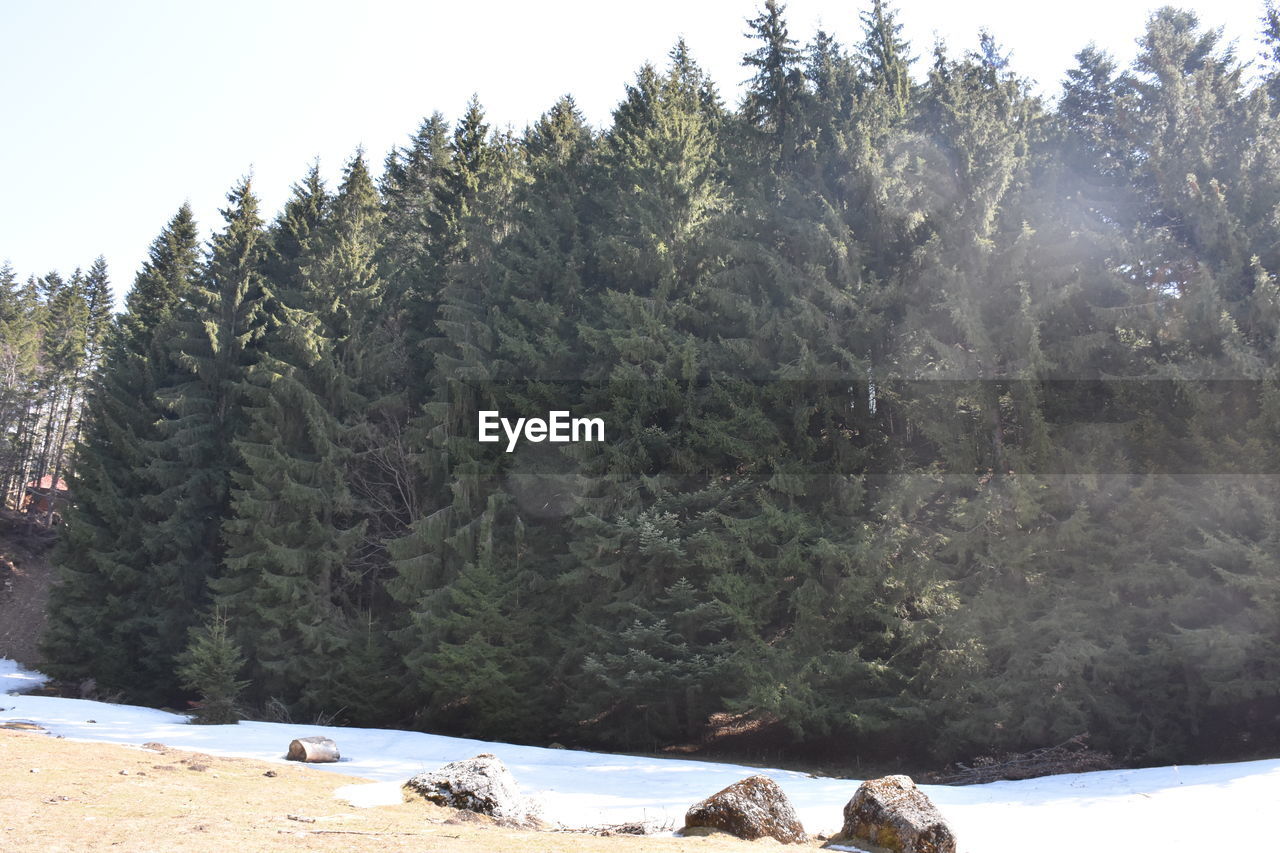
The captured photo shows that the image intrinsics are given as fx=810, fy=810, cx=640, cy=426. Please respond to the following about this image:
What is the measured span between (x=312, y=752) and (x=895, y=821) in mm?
8555

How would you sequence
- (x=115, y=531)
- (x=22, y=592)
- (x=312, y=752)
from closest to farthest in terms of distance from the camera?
(x=312, y=752)
(x=115, y=531)
(x=22, y=592)

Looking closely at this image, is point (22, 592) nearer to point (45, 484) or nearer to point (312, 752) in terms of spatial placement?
point (45, 484)

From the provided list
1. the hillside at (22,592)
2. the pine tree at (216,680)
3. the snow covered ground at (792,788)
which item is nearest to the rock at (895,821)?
the snow covered ground at (792,788)

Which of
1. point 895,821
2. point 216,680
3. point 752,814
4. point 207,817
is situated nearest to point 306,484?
point 216,680

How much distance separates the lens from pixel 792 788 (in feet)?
36.4

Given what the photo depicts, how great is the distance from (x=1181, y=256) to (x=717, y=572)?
1095 cm

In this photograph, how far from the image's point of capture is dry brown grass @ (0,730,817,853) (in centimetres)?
543

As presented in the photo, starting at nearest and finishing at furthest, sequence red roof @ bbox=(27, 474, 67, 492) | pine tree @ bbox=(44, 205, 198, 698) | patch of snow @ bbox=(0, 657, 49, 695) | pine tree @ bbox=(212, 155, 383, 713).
Answer: pine tree @ bbox=(212, 155, 383, 713) < patch of snow @ bbox=(0, 657, 49, 695) < pine tree @ bbox=(44, 205, 198, 698) < red roof @ bbox=(27, 474, 67, 492)

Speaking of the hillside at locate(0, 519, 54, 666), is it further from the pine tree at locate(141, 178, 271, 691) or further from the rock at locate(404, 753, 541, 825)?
the rock at locate(404, 753, 541, 825)

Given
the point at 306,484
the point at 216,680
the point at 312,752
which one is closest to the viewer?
the point at 312,752

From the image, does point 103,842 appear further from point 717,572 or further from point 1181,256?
point 1181,256

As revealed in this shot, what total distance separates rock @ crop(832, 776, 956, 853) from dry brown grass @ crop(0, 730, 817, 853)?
0.90 meters

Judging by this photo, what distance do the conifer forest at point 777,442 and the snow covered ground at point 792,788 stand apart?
2345 mm

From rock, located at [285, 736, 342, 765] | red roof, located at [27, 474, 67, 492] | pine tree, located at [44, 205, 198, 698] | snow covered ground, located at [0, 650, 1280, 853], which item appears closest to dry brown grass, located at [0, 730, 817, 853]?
snow covered ground, located at [0, 650, 1280, 853]
